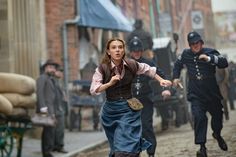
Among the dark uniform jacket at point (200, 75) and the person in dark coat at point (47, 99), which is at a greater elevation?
the dark uniform jacket at point (200, 75)

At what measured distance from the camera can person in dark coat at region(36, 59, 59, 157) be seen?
11984 mm

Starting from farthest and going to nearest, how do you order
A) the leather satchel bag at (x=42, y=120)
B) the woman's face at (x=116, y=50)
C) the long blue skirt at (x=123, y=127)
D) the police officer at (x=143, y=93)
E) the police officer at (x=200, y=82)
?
the leather satchel bag at (x=42, y=120) → the police officer at (x=143, y=93) → the police officer at (x=200, y=82) → the woman's face at (x=116, y=50) → the long blue skirt at (x=123, y=127)

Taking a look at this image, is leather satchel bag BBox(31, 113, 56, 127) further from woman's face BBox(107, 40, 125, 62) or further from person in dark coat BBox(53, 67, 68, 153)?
woman's face BBox(107, 40, 125, 62)

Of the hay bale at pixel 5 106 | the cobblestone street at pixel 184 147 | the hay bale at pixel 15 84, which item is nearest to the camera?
the cobblestone street at pixel 184 147

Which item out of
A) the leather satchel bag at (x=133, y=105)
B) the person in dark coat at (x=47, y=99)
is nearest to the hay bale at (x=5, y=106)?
the person in dark coat at (x=47, y=99)

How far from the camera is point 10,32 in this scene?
15414 mm

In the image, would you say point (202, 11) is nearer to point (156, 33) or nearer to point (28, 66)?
point (28, 66)

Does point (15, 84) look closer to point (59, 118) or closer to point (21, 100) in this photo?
point (21, 100)

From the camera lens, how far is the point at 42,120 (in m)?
11.4

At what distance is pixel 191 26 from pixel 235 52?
3.77m

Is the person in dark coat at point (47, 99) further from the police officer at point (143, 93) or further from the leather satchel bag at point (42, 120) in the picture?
the police officer at point (143, 93)

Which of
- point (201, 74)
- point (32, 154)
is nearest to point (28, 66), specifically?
point (32, 154)

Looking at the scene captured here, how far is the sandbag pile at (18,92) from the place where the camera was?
11288 millimetres

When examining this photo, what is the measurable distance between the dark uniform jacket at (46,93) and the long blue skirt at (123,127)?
458cm
